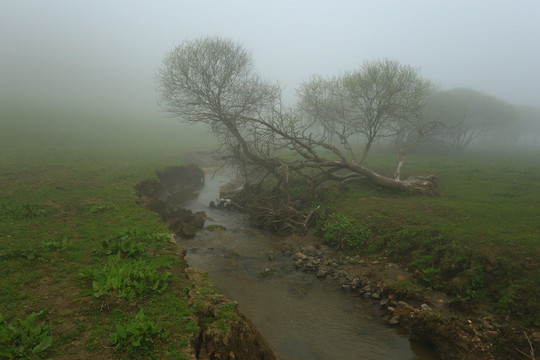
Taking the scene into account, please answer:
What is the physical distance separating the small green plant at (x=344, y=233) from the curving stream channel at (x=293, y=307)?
160 cm

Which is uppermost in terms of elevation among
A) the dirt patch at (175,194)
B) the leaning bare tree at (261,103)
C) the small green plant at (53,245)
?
the leaning bare tree at (261,103)

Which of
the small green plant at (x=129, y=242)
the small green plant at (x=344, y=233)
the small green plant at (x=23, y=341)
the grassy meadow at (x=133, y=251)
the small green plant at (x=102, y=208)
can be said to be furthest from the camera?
the small green plant at (x=344, y=233)

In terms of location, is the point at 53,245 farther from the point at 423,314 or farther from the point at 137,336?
the point at 423,314

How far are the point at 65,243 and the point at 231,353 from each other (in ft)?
19.7

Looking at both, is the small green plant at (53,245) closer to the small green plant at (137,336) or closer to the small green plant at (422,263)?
the small green plant at (137,336)

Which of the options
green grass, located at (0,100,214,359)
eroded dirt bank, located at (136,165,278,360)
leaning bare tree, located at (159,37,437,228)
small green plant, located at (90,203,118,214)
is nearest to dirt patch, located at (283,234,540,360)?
eroded dirt bank, located at (136,165,278,360)

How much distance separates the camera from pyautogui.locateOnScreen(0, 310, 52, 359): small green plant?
4012mm

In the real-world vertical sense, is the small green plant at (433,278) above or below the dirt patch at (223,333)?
above

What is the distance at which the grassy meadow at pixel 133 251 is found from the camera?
15.9 feet

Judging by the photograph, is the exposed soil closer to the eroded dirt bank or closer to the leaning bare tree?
the eroded dirt bank

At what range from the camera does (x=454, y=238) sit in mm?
9805

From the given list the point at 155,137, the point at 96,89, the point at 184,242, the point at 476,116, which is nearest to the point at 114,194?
the point at 184,242

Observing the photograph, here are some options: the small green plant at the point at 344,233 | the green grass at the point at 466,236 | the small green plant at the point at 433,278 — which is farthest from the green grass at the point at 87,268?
the green grass at the point at 466,236

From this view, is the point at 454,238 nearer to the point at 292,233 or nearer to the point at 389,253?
the point at 389,253
